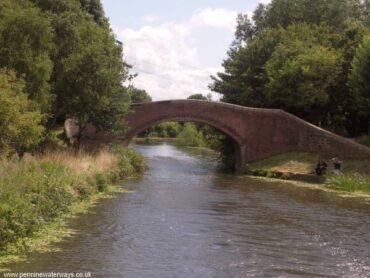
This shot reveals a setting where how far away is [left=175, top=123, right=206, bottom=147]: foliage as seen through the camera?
309 ft

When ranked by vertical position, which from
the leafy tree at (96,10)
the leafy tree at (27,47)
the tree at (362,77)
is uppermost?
the leafy tree at (96,10)

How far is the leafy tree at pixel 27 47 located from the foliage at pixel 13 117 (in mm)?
1620

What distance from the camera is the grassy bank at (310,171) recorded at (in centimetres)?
2998

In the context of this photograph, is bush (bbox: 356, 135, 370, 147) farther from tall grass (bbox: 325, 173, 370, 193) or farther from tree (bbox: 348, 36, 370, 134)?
tall grass (bbox: 325, 173, 370, 193)

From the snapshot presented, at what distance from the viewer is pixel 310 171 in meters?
35.4

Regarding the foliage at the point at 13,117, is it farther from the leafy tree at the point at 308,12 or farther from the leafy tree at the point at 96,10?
the leafy tree at the point at 308,12

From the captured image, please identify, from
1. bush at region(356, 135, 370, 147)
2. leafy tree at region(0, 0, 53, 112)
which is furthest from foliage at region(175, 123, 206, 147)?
leafy tree at region(0, 0, 53, 112)

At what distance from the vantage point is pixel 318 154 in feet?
126

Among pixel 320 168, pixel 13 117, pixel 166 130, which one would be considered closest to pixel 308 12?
pixel 320 168

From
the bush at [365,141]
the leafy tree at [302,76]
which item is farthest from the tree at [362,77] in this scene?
the leafy tree at [302,76]

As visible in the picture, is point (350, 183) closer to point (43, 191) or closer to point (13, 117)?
point (13, 117)

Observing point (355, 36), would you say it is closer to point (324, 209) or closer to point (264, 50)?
point (264, 50)

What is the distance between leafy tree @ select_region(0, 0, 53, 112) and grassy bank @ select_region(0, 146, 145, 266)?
2955 millimetres

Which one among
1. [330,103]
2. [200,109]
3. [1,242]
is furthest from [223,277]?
[330,103]
